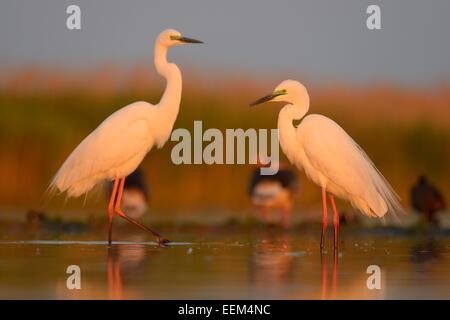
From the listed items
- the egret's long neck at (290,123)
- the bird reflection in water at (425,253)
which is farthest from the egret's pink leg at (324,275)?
the egret's long neck at (290,123)

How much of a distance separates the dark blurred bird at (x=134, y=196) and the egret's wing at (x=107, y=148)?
3372 millimetres

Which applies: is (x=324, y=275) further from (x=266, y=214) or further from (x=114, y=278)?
(x=266, y=214)

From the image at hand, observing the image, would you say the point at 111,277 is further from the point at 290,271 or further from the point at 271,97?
the point at 271,97

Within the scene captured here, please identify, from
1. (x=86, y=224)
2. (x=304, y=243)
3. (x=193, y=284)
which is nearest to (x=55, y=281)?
(x=193, y=284)

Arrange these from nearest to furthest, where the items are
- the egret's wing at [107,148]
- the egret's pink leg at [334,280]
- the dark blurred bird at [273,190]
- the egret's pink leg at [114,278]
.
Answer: the egret's pink leg at [114,278] → the egret's pink leg at [334,280] → the egret's wing at [107,148] → the dark blurred bird at [273,190]

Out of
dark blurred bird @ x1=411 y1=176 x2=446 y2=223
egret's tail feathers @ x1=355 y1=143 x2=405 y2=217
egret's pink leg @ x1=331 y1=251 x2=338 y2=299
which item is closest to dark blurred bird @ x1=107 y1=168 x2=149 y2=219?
dark blurred bird @ x1=411 y1=176 x2=446 y2=223

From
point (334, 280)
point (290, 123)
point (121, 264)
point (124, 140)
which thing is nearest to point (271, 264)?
point (334, 280)

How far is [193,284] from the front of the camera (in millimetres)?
8984

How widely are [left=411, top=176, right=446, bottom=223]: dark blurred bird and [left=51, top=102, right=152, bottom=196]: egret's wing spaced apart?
18.4 ft

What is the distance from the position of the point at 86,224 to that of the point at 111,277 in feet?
23.3

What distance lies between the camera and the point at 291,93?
12531 mm

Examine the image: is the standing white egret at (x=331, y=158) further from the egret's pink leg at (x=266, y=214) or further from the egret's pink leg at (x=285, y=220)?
the egret's pink leg at (x=266, y=214)

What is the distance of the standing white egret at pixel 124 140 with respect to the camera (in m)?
13.2

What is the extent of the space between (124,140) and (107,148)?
23cm
